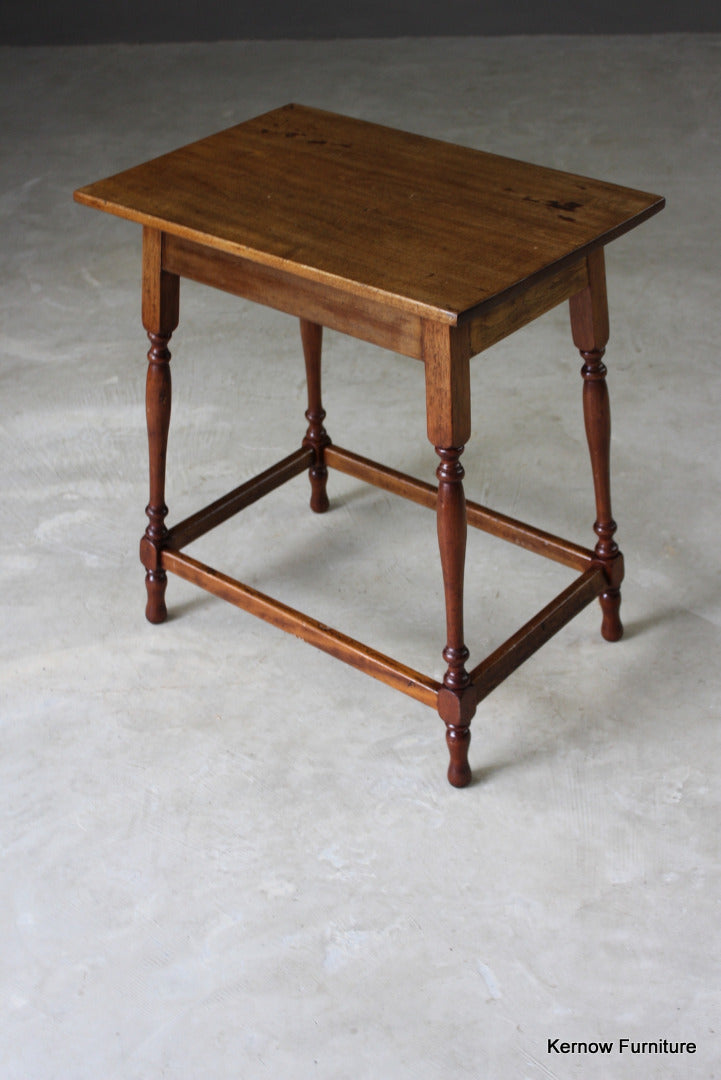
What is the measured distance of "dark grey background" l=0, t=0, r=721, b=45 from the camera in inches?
256

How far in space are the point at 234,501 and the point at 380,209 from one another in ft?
2.55

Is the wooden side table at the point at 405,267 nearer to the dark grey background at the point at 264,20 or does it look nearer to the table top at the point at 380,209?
the table top at the point at 380,209

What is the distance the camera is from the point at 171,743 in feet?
8.45

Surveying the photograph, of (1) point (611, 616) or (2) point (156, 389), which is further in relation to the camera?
(1) point (611, 616)

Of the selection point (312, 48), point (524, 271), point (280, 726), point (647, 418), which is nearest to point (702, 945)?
point (280, 726)

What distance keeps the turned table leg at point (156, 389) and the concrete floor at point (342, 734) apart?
0.12 meters

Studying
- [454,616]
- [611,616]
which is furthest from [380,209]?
[611,616]

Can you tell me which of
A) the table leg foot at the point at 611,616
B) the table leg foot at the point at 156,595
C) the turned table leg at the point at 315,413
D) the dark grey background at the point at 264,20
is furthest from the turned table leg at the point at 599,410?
the dark grey background at the point at 264,20

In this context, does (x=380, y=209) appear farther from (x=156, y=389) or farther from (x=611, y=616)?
(x=611, y=616)

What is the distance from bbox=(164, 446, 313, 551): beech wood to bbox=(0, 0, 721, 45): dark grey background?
412 centimetres

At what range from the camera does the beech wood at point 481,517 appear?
2.71 meters

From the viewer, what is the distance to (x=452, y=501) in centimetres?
224

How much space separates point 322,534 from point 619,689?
0.81 meters

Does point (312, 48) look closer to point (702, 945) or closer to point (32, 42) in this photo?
point (32, 42)
